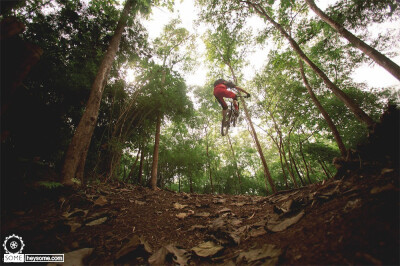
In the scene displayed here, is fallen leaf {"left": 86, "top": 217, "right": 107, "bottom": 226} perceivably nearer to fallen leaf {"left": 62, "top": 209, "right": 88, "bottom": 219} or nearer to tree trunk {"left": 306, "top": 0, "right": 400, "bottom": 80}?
fallen leaf {"left": 62, "top": 209, "right": 88, "bottom": 219}

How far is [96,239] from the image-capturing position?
2.49m

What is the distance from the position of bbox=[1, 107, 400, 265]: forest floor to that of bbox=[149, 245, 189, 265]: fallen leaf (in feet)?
0.05

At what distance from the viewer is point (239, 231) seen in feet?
9.04

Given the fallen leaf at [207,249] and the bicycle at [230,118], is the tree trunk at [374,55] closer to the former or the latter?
the bicycle at [230,118]

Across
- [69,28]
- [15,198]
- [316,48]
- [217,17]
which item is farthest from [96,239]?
[316,48]

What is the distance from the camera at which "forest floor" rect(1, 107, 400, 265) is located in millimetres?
1244

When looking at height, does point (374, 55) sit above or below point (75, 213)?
above

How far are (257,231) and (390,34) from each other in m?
15.1

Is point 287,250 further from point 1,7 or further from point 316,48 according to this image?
point 316,48

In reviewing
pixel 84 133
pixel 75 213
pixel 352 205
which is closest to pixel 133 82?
pixel 84 133

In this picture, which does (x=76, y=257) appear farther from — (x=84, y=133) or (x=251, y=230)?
(x=84, y=133)

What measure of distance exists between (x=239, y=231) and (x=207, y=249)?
2.38 feet

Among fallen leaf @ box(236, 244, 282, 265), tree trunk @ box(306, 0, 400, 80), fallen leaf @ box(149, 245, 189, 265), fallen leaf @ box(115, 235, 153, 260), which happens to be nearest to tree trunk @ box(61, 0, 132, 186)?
fallen leaf @ box(115, 235, 153, 260)

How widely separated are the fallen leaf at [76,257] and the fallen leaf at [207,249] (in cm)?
152
